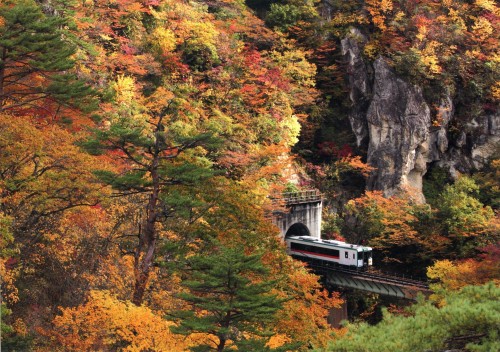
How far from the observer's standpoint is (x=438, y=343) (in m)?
10.5

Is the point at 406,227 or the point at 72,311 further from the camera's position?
the point at 406,227

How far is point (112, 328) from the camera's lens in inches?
741

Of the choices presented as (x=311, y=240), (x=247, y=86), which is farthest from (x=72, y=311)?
(x=247, y=86)

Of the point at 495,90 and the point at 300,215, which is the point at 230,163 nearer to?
the point at 300,215

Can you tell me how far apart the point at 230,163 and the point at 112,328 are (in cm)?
1569

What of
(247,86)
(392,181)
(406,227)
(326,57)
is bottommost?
(406,227)

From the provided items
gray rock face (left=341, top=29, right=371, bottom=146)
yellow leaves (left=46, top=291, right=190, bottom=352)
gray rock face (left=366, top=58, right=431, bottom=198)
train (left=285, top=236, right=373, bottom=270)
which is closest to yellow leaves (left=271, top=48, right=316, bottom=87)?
gray rock face (left=341, top=29, right=371, bottom=146)

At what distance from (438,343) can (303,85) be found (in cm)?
3487

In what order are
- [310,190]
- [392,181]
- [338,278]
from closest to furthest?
[338,278] → [310,190] → [392,181]

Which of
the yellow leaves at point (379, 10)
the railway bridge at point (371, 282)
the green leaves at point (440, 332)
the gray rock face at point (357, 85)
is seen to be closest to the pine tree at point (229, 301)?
the green leaves at point (440, 332)

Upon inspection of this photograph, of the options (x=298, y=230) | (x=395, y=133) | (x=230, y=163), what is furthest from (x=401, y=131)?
(x=230, y=163)

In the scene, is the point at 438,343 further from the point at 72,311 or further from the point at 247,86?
the point at 247,86

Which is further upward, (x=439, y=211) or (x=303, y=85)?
(x=303, y=85)

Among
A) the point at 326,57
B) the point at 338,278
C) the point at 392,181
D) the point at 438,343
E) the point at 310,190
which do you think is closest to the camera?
the point at 438,343
